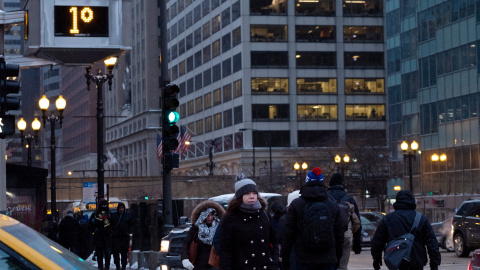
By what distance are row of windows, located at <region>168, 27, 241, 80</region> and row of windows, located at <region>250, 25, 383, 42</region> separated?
248cm

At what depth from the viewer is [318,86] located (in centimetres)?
10656

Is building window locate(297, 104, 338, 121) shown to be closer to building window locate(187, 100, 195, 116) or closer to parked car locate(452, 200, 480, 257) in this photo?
building window locate(187, 100, 195, 116)

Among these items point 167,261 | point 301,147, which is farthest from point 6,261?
point 301,147

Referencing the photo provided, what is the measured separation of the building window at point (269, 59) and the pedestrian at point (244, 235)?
94.8 meters

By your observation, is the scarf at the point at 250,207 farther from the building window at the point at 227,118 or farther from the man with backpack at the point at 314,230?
the building window at the point at 227,118

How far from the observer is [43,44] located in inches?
Answer: 561

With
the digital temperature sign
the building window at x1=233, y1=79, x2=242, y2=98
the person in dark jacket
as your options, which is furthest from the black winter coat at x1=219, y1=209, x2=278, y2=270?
the building window at x1=233, y1=79, x2=242, y2=98

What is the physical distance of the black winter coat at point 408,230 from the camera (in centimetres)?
1100

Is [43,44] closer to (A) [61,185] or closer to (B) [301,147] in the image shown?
(A) [61,185]

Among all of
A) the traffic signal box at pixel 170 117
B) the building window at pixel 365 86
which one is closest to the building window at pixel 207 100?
the building window at pixel 365 86

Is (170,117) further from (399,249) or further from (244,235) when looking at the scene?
(244,235)

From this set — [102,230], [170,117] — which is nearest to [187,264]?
[170,117]

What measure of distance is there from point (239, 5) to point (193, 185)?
2132 centimetres

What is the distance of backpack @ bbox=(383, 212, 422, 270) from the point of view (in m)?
10.9
